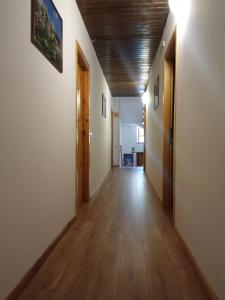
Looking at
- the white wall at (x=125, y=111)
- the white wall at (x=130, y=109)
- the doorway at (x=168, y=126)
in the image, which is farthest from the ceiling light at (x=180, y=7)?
the white wall at (x=130, y=109)

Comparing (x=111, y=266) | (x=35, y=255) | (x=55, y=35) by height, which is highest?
(x=55, y=35)

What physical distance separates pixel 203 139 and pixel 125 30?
2.57m

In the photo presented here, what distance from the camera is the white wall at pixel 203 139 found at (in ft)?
4.00

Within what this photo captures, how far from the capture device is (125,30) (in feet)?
11.3

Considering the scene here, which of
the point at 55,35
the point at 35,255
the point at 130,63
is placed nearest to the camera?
the point at 35,255

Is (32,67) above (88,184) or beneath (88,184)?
above

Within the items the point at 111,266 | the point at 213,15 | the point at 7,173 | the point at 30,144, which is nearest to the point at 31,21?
the point at 30,144

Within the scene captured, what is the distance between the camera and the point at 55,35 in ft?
6.48

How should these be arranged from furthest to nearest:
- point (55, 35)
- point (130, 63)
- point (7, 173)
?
1. point (130, 63)
2. point (55, 35)
3. point (7, 173)

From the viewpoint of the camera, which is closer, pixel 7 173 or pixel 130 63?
pixel 7 173

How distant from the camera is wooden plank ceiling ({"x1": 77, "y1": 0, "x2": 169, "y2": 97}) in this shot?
9.30ft

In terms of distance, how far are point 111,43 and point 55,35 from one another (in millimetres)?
2140

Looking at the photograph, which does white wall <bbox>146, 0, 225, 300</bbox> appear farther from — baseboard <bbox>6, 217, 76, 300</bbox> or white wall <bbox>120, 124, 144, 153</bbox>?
white wall <bbox>120, 124, 144, 153</bbox>

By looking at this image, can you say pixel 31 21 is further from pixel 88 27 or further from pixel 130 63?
pixel 130 63
